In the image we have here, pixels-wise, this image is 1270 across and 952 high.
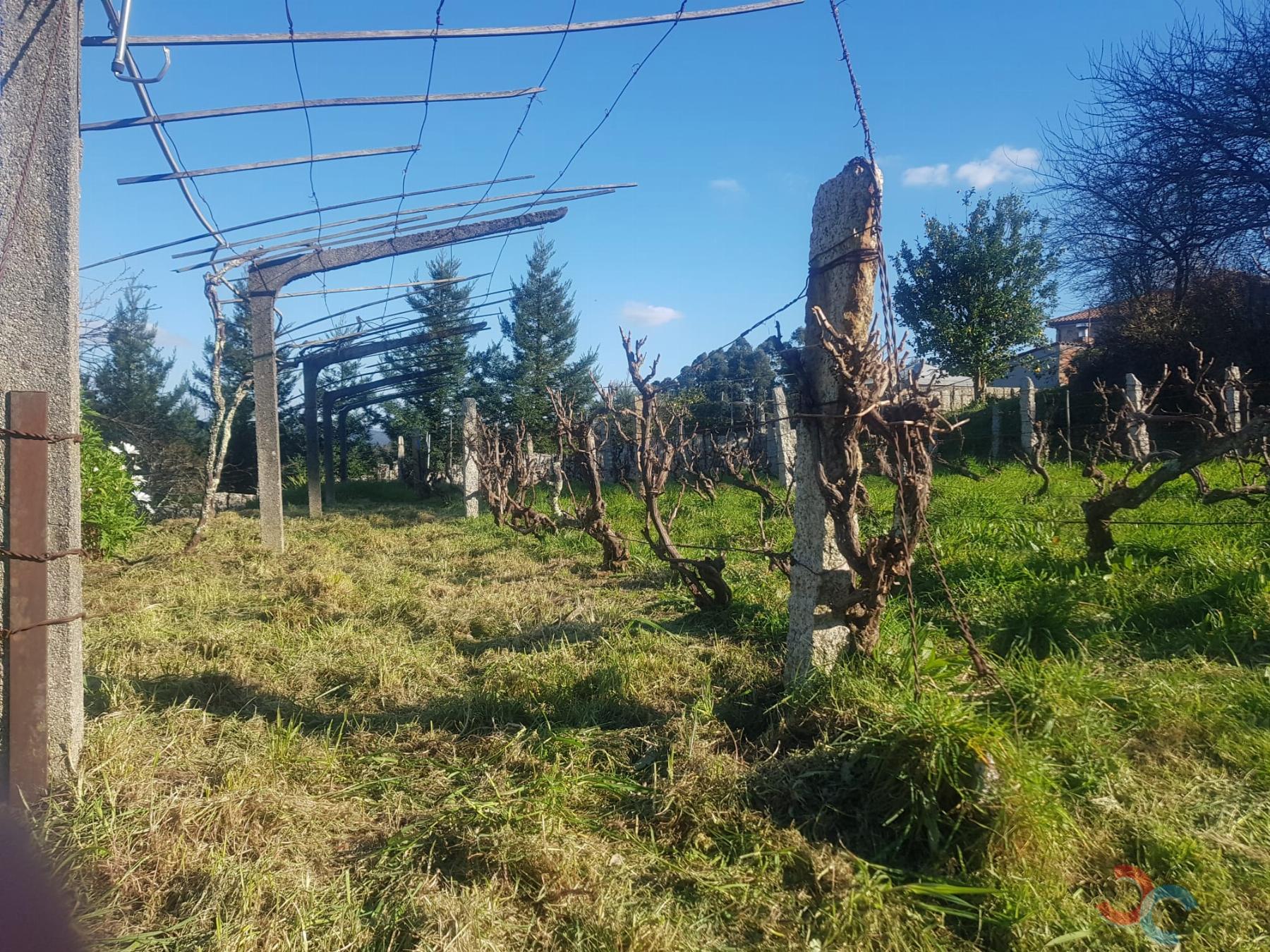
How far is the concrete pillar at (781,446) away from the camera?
38.8 ft

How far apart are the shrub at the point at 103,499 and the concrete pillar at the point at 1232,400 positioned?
31.8 feet

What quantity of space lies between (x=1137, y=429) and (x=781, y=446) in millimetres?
4741

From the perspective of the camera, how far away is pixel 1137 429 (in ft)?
33.2

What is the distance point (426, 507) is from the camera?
622 inches

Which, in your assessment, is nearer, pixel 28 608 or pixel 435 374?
pixel 28 608

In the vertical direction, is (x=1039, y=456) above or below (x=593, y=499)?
above

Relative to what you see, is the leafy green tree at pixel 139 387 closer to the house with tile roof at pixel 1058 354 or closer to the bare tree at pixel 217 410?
the bare tree at pixel 217 410

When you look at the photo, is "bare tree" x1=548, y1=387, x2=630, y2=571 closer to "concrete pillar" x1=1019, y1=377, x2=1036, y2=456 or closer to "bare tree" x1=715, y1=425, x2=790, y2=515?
"bare tree" x1=715, y1=425, x2=790, y2=515

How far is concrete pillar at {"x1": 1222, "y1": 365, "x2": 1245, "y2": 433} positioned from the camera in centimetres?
733

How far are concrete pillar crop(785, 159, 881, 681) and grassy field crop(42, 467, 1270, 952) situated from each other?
19 cm

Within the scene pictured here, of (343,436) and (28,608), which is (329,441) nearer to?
(343,436)

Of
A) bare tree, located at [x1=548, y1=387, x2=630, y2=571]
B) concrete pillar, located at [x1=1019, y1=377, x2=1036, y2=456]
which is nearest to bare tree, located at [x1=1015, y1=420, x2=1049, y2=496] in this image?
concrete pillar, located at [x1=1019, y1=377, x2=1036, y2=456]

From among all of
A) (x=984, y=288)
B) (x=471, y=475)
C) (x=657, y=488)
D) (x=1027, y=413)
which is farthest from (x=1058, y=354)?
(x=657, y=488)

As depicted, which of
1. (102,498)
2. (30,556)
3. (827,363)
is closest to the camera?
(30,556)
